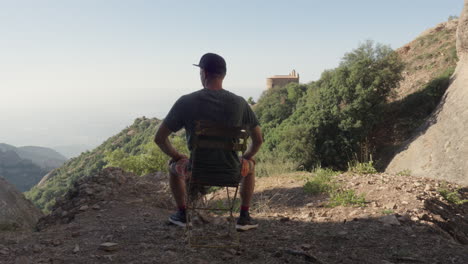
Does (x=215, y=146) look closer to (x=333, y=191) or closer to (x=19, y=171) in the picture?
(x=333, y=191)

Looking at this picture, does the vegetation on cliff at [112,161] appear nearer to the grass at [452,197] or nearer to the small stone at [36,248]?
the small stone at [36,248]

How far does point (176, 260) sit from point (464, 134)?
10502 mm

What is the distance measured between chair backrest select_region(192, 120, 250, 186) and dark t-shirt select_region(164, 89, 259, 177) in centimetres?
4

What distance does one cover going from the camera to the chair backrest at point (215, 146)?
9.93 ft

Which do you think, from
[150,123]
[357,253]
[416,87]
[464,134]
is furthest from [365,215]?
[150,123]

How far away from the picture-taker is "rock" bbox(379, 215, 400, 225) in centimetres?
415

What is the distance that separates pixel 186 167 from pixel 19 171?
512ft

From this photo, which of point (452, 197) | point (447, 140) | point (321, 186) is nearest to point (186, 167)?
point (321, 186)

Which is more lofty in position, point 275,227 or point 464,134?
point 464,134

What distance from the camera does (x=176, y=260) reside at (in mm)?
3027

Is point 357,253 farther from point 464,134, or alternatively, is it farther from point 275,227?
point 464,134

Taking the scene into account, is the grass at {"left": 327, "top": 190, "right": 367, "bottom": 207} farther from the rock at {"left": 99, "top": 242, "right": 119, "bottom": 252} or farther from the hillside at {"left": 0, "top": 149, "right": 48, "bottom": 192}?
the hillside at {"left": 0, "top": 149, "right": 48, "bottom": 192}

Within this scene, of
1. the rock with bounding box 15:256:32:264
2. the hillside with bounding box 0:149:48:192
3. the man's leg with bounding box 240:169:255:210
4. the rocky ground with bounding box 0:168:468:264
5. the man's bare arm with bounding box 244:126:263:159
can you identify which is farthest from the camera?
the hillside with bounding box 0:149:48:192

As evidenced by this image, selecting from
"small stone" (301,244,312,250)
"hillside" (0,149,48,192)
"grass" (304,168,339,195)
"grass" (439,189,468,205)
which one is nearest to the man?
"small stone" (301,244,312,250)
